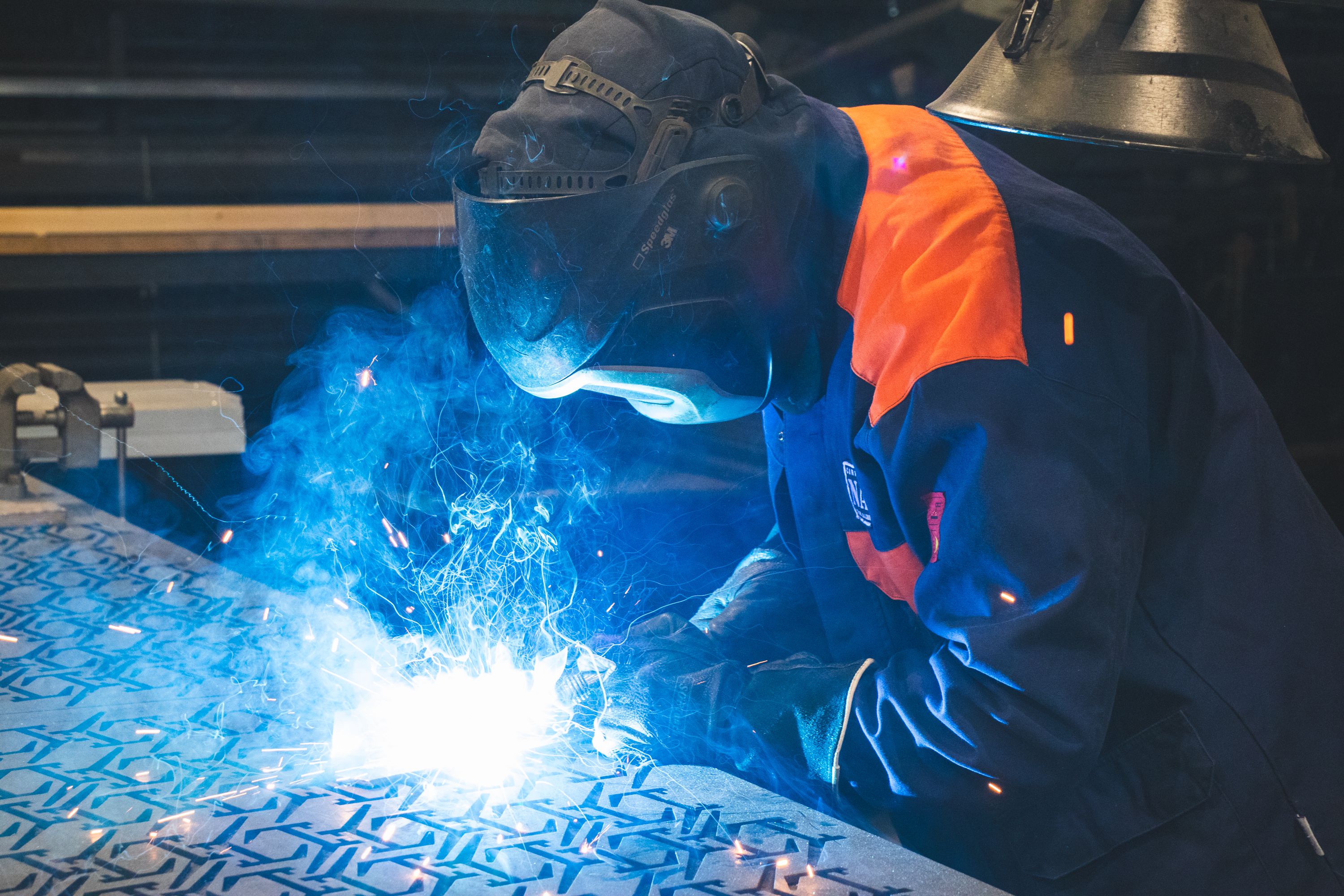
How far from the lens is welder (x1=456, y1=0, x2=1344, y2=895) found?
3.50 feet

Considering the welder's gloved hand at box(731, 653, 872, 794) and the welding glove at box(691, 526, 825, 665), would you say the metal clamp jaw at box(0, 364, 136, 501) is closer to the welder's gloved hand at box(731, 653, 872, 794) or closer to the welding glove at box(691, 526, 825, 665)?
the welding glove at box(691, 526, 825, 665)

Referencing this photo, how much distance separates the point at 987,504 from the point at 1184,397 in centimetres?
28

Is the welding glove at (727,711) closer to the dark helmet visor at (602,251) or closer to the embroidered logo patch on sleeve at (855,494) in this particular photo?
the embroidered logo patch on sleeve at (855,494)

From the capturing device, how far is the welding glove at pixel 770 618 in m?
1.68

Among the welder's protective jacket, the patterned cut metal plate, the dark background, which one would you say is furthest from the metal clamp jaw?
the dark background

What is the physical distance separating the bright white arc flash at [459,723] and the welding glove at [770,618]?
25 centimetres

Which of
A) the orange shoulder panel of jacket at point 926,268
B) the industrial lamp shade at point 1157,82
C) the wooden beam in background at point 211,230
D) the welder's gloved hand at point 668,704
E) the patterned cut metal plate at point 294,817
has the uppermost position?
the wooden beam in background at point 211,230

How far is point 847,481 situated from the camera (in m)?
1.39

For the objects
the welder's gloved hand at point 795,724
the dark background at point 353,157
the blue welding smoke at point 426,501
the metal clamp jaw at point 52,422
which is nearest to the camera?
the welder's gloved hand at point 795,724

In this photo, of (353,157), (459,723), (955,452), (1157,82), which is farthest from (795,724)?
(353,157)

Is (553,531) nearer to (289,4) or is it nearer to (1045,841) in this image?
(1045,841)

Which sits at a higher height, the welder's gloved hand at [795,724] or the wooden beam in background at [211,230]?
the wooden beam in background at [211,230]

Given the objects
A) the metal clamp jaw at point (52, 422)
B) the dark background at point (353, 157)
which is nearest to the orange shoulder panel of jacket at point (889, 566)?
the metal clamp jaw at point (52, 422)

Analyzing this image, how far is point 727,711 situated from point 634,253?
1.79 ft
